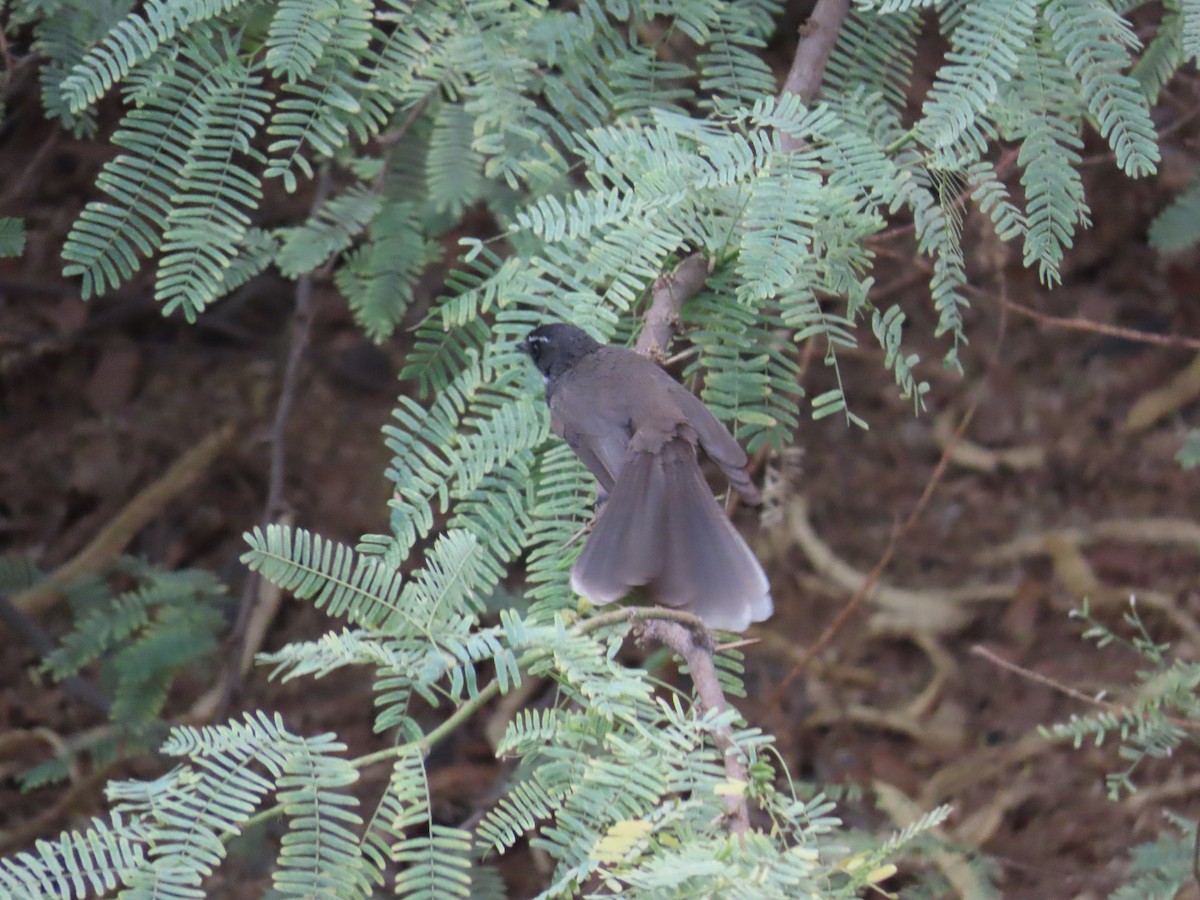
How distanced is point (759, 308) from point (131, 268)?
1.08 m

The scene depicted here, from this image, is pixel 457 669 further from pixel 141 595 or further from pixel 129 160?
pixel 141 595

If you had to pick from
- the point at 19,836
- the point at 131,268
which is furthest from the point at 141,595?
the point at 131,268

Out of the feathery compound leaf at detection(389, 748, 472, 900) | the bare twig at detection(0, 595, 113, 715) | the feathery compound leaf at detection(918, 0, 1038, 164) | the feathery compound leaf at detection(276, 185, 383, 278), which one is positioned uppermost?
the feathery compound leaf at detection(918, 0, 1038, 164)

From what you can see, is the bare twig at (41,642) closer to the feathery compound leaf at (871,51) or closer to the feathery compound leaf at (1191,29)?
the feathery compound leaf at (871,51)

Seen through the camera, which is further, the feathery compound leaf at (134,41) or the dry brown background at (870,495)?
the dry brown background at (870,495)

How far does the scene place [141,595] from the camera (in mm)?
3217

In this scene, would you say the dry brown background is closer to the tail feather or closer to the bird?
the bird

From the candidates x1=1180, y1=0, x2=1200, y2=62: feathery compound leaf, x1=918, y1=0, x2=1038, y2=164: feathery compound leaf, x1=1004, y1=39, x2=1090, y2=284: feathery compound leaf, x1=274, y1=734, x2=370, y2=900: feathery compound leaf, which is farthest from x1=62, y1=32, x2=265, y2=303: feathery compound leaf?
x1=1180, y1=0, x2=1200, y2=62: feathery compound leaf

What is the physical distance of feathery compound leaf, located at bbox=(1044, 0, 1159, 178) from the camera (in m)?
2.00

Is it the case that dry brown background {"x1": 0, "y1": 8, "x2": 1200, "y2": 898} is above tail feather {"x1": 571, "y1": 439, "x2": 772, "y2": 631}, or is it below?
below

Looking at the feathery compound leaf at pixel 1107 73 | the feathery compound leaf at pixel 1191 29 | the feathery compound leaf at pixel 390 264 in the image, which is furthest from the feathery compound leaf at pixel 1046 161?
the feathery compound leaf at pixel 390 264

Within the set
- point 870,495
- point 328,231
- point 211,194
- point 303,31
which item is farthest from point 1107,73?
point 870,495

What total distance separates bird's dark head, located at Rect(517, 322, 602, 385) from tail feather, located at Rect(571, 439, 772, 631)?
0.28m

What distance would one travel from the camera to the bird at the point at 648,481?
1901 millimetres
